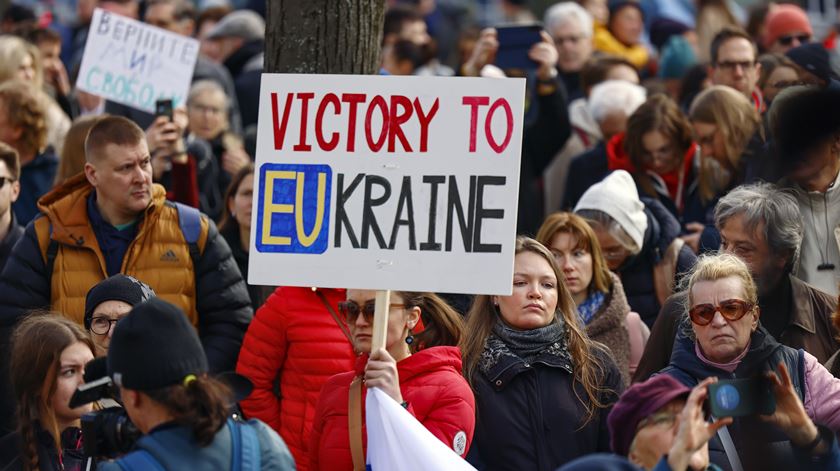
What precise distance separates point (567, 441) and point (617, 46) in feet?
28.1

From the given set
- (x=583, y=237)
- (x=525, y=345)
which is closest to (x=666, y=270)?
(x=583, y=237)

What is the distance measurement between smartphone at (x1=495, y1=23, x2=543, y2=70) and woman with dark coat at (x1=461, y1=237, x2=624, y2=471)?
3674mm

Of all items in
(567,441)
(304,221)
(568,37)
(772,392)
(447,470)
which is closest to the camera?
(772,392)

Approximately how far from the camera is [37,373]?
5977 mm

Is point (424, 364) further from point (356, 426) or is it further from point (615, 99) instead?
point (615, 99)

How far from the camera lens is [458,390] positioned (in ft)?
19.0

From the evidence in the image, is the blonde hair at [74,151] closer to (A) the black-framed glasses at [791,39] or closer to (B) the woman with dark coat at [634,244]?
(B) the woman with dark coat at [634,244]

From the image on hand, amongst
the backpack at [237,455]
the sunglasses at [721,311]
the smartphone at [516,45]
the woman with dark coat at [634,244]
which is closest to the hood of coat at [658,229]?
the woman with dark coat at [634,244]

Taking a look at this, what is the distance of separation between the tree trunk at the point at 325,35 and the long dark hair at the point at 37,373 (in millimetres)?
1672

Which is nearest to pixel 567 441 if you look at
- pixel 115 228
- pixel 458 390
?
pixel 458 390

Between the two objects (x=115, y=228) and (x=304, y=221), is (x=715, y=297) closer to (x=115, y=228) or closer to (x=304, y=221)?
(x=304, y=221)

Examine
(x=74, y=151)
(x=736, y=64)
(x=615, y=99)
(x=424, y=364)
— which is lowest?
(x=424, y=364)

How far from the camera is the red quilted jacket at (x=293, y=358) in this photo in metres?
6.77

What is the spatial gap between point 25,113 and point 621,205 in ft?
12.0
